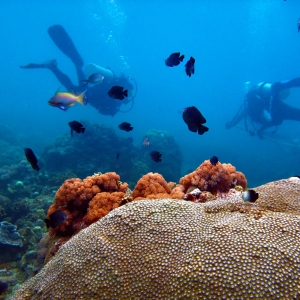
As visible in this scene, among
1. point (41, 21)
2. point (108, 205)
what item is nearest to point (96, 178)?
point (108, 205)

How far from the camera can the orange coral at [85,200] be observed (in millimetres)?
3541

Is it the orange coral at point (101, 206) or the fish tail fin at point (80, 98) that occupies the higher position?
the fish tail fin at point (80, 98)

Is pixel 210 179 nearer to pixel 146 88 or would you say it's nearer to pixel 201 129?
pixel 201 129

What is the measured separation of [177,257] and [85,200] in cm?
247

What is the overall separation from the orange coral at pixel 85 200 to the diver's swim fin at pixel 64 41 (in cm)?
1807

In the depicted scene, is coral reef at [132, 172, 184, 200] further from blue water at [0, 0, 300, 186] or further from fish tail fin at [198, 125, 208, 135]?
blue water at [0, 0, 300, 186]

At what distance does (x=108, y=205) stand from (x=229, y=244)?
2166 mm

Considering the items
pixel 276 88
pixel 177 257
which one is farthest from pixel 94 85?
pixel 177 257

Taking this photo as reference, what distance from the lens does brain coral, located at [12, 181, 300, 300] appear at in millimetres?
1647

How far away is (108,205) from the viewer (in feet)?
11.7

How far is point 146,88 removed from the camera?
136000mm

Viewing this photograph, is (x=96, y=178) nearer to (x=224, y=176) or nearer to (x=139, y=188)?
(x=139, y=188)

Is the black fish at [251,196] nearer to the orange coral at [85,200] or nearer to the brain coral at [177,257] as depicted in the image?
the brain coral at [177,257]

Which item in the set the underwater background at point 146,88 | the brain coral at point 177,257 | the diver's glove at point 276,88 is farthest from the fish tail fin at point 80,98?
the diver's glove at point 276,88
